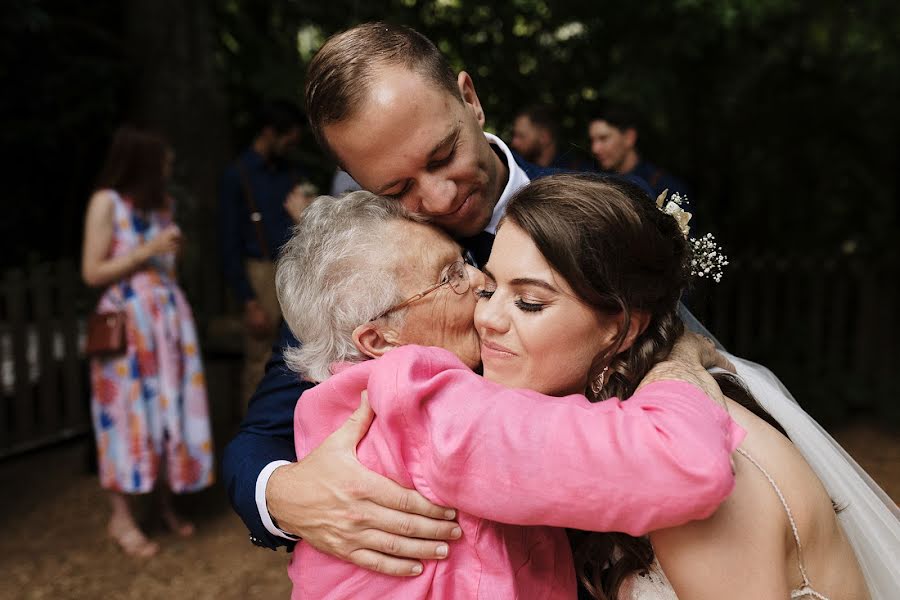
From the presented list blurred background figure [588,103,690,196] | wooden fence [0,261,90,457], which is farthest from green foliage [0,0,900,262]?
wooden fence [0,261,90,457]

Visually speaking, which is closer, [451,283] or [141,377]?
[451,283]

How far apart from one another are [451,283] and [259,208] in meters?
3.96

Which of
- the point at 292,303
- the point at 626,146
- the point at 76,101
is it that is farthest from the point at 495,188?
the point at 76,101

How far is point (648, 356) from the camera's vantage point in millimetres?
1688

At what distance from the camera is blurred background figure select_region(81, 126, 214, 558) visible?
15.0 ft

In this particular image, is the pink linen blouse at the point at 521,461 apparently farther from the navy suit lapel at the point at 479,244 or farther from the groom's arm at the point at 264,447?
the navy suit lapel at the point at 479,244

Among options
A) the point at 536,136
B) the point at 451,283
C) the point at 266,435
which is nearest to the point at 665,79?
the point at 536,136

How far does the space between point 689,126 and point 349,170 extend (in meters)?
5.46

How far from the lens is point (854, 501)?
1.85m

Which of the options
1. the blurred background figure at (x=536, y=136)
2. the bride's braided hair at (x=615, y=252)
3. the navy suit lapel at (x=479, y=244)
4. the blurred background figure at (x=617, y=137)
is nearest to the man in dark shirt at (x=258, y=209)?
the blurred background figure at (x=536, y=136)

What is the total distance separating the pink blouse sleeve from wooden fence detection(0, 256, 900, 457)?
18.8ft

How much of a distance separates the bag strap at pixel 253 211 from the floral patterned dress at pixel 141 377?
2.95 feet

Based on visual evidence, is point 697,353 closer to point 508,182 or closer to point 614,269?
point 614,269

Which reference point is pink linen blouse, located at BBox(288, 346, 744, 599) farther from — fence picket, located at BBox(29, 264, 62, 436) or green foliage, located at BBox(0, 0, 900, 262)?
fence picket, located at BBox(29, 264, 62, 436)
